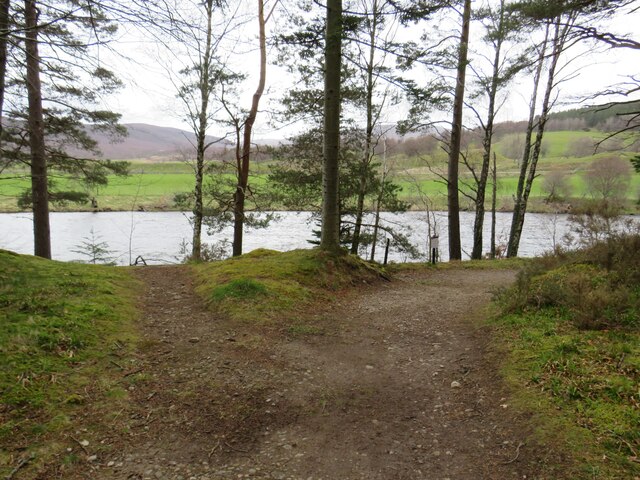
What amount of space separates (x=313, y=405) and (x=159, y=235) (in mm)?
23691

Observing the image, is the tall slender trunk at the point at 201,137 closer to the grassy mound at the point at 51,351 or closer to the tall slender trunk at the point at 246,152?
the tall slender trunk at the point at 246,152

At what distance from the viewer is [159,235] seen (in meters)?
24.7

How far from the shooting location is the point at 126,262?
18.1 metres

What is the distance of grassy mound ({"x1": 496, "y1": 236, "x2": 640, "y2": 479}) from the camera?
2.57 metres

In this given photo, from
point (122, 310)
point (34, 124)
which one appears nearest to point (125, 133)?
point (34, 124)

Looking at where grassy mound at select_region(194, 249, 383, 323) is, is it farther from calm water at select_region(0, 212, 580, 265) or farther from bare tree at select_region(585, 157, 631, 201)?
bare tree at select_region(585, 157, 631, 201)

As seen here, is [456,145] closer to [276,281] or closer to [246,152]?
[246,152]

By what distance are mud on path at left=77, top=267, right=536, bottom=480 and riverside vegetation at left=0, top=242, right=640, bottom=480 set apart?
0.67 feet

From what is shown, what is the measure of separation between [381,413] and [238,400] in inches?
50.6

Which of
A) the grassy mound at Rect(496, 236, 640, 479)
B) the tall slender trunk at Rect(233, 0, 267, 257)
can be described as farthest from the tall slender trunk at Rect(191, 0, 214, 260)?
the grassy mound at Rect(496, 236, 640, 479)

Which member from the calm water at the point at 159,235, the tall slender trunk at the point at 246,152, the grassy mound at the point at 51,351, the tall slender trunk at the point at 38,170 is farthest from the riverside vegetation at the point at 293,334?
the calm water at the point at 159,235

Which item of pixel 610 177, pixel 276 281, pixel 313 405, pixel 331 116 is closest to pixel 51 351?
pixel 313 405

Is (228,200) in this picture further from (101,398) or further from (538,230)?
(538,230)

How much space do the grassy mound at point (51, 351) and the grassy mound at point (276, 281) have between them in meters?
1.39
